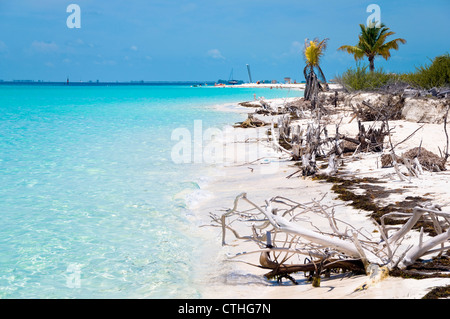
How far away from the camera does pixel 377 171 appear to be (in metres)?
7.30

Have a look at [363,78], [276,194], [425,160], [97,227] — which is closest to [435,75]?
[363,78]

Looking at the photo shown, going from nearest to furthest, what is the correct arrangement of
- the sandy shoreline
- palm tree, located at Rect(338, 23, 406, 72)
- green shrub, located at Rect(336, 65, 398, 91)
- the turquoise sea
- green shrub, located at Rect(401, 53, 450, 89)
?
the sandy shoreline < the turquoise sea < green shrub, located at Rect(401, 53, 450, 89) < green shrub, located at Rect(336, 65, 398, 91) < palm tree, located at Rect(338, 23, 406, 72)

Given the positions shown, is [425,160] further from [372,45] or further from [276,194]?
[372,45]

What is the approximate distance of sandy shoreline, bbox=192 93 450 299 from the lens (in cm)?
305

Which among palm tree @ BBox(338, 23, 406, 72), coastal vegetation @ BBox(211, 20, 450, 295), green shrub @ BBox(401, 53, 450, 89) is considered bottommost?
coastal vegetation @ BBox(211, 20, 450, 295)

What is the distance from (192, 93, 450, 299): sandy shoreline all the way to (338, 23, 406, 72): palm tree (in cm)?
1954

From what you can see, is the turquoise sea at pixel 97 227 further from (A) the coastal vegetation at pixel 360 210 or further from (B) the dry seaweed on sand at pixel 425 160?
(B) the dry seaweed on sand at pixel 425 160

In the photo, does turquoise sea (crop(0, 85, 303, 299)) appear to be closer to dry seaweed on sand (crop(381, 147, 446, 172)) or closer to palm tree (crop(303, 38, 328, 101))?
dry seaweed on sand (crop(381, 147, 446, 172))

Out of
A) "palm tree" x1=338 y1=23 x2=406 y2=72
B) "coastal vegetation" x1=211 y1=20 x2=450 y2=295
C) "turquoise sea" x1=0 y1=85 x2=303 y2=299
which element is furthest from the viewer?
"palm tree" x1=338 y1=23 x2=406 y2=72

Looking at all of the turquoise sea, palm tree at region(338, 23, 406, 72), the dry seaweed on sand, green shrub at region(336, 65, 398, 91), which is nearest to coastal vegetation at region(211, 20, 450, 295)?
the dry seaweed on sand

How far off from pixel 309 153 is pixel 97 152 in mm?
7444

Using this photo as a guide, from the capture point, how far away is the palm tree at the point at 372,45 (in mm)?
30641

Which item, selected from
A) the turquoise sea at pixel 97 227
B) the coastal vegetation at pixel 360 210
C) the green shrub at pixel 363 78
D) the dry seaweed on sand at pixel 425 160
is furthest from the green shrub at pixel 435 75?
the turquoise sea at pixel 97 227
